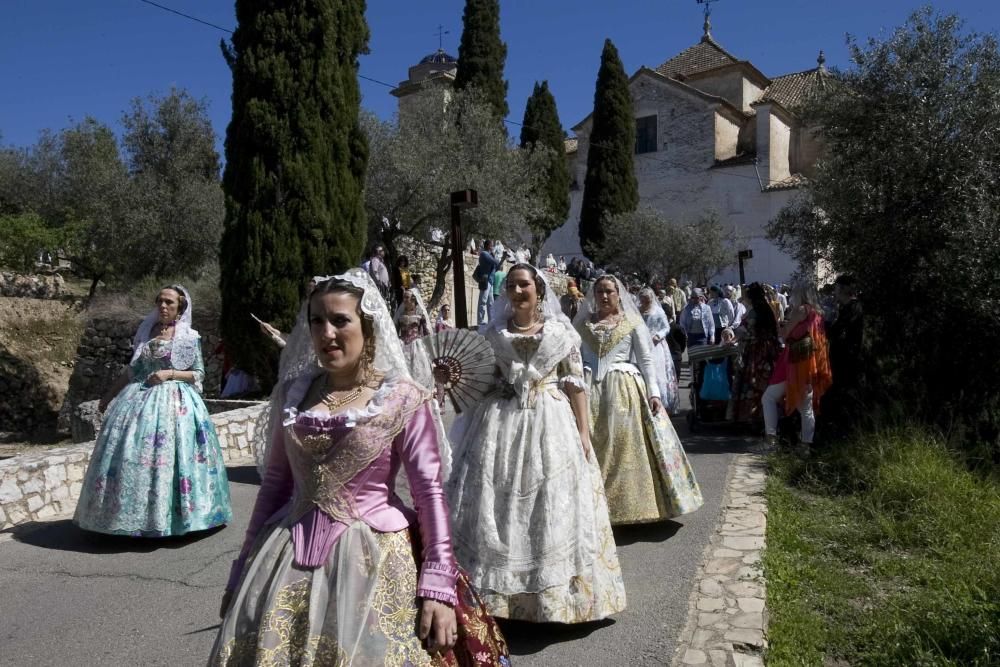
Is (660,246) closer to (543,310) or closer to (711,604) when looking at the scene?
(543,310)

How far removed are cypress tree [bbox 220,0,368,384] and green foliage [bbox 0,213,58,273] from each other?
48.0 feet

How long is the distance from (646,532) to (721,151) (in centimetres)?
3308

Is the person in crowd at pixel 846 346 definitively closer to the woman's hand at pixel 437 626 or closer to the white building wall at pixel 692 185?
the woman's hand at pixel 437 626

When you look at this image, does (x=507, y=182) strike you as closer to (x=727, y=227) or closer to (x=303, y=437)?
(x=727, y=227)

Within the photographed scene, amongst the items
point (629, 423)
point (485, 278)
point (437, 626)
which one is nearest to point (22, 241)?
point (485, 278)

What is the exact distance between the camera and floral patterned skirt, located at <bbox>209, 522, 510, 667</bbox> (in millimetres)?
2021

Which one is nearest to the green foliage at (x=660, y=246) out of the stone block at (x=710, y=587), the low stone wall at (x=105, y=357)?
the low stone wall at (x=105, y=357)

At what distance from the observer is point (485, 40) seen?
29.4 metres

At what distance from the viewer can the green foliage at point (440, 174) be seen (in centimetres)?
2075

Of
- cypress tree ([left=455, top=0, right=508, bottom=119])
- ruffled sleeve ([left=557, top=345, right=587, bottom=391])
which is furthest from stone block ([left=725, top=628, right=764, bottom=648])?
cypress tree ([left=455, top=0, right=508, bottom=119])

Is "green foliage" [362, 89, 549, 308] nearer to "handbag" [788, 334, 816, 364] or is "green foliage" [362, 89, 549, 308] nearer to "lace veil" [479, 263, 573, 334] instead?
"handbag" [788, 334, 816, 364]

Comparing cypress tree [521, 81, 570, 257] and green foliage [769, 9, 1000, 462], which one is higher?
cypress tree [521, 81, 570, 257]

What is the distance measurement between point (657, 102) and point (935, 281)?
31.4m

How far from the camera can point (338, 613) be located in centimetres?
204
